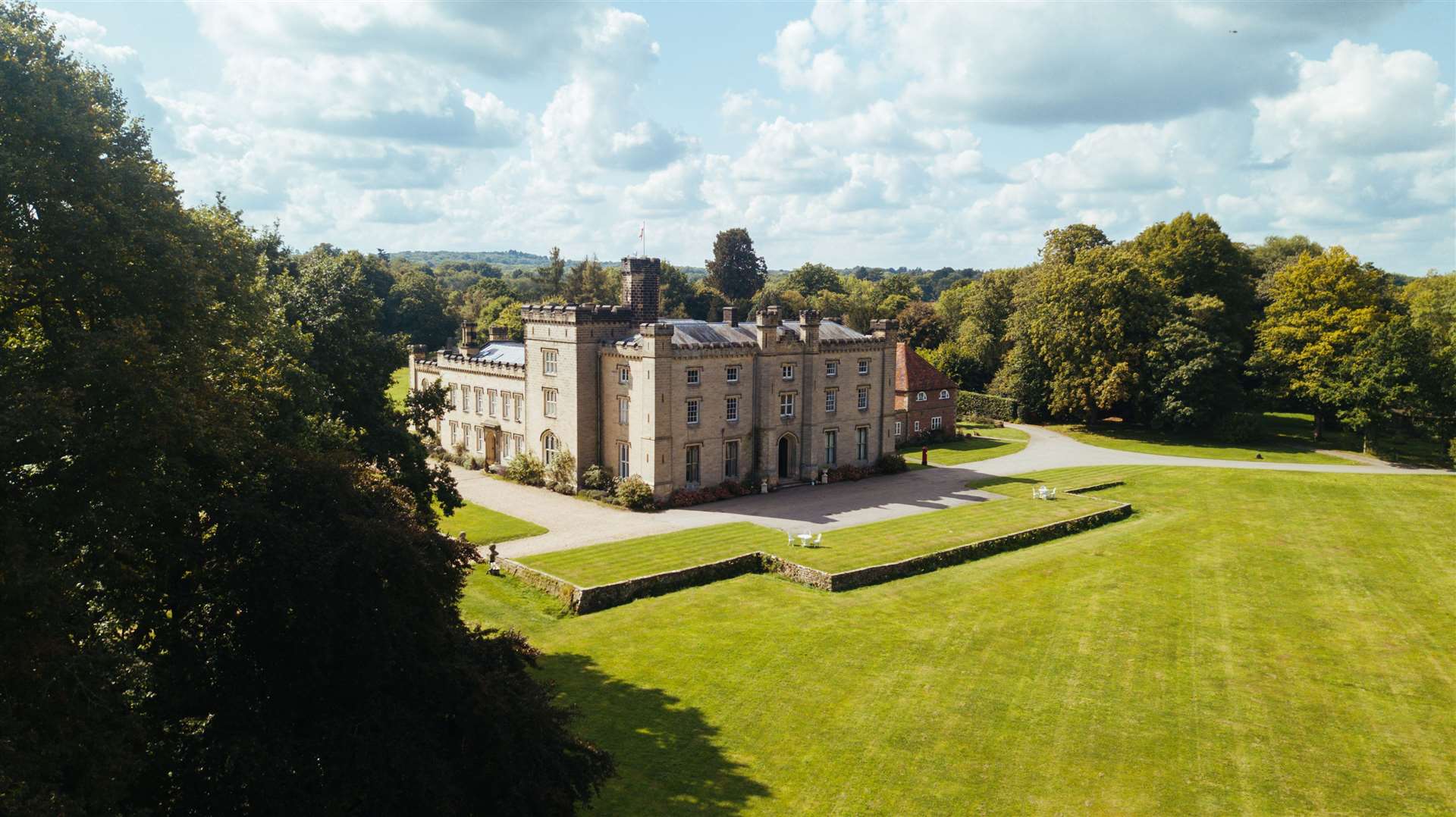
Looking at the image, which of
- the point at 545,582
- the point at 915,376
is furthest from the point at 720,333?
the point at 915,376

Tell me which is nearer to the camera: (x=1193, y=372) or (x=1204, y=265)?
(x=1193, y=372)

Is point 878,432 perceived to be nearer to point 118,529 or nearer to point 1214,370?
point 1214,370

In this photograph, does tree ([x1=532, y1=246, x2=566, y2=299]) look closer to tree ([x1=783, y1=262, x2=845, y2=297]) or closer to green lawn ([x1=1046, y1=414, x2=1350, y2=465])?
tree ([x1=783, y1=262, x2=845, y2=297])

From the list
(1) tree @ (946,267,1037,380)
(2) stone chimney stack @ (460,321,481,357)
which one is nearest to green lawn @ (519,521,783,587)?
(2) stone chimney stack @ (460,321,481,357)

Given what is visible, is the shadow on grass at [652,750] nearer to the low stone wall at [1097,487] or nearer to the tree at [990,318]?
the low stone wall at [1097,487]

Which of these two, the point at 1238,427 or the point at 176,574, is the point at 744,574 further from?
the point at 1238,427

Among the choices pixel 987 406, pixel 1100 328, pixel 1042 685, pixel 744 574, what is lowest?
pixel 1042 685

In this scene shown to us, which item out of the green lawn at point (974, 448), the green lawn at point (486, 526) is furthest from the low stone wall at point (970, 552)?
the green lawn at point (974, 448)
